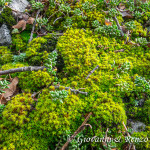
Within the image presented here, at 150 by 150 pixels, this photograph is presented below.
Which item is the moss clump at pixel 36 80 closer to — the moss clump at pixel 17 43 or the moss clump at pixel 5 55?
the moss clump at pixel 5 55

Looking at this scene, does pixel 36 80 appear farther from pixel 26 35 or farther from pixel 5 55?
pixel 26 35

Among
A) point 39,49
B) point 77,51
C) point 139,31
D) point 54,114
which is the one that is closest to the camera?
point 54,114

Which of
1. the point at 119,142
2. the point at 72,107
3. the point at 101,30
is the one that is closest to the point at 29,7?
the point at 101,30

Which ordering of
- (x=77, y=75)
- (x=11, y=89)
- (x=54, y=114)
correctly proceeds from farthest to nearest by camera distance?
(x=77, y=75)
(x=11, y=89)
(x=54, y=114)

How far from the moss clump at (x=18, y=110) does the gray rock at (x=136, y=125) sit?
2407mm

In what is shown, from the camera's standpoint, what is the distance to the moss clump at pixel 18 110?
9.71 ft

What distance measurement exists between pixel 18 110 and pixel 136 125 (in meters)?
2.75

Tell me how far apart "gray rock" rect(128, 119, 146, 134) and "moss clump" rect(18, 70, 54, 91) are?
7.28ft

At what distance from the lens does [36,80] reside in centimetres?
360

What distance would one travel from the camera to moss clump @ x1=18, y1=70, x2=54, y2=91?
11.7ft

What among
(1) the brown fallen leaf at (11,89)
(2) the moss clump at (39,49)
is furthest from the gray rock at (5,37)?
(1) the brown fallen leaf at (11,89)

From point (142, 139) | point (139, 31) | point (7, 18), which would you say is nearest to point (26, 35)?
point (7, 18)

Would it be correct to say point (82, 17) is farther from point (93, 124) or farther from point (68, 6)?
point (93, 124)

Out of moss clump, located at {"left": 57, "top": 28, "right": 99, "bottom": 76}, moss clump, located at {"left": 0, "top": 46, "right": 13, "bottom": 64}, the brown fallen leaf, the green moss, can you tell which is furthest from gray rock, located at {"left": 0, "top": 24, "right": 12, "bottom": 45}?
moss clump, located at {"left": 57, "top": 28, "right": 99, "bottom": 76}
